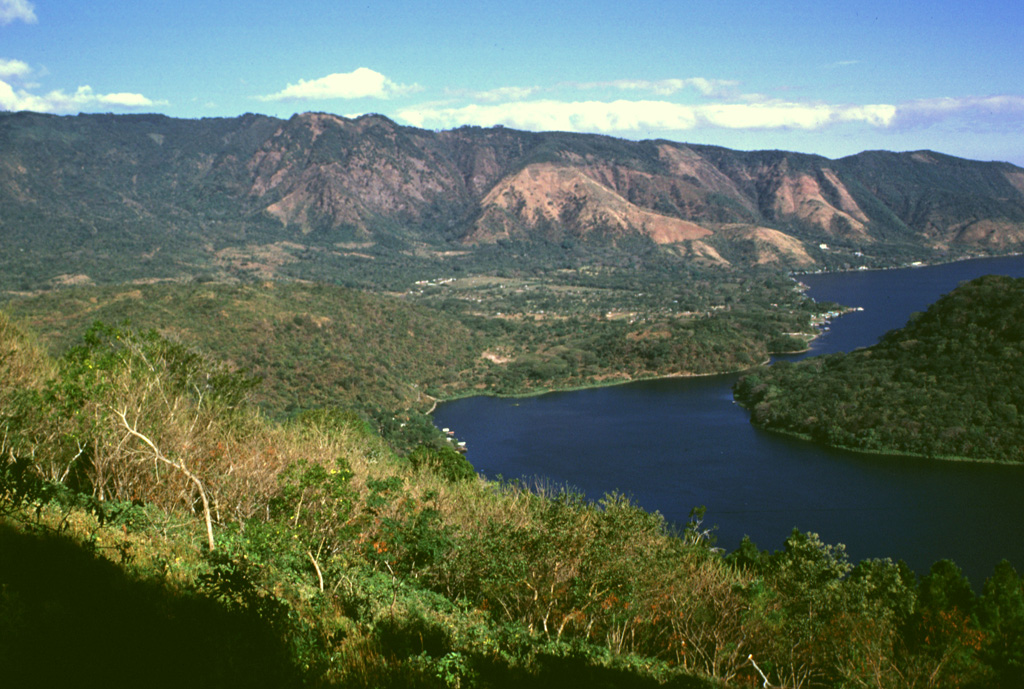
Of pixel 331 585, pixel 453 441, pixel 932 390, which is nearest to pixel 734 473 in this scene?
pixel 932 390

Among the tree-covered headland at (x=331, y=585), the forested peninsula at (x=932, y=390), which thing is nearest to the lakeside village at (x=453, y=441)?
the forested peninsula at (x=932, y=390)

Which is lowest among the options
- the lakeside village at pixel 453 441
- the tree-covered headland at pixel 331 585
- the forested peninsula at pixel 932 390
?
the lakeside village at pixel 453 441

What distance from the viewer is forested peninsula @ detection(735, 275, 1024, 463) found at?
54469 millimetres

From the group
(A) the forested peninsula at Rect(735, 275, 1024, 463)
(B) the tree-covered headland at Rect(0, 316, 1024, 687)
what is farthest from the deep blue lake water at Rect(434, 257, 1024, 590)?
(B) the tree-covered headland at Rect(0, 316, 1024, 687)

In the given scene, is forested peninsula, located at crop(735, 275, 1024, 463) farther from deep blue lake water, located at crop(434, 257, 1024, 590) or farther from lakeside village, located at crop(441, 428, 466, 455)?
lakeside village, located at crop(441, 428, 466, 455)

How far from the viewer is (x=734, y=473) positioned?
54281 mm

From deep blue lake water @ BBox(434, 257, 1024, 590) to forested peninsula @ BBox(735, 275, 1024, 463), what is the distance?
73.0 inches

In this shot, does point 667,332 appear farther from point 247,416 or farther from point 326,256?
point 326,256

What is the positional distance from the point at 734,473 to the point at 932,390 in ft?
61.4

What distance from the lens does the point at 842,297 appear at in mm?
142500

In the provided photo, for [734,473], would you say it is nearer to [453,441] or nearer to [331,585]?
[453,441]

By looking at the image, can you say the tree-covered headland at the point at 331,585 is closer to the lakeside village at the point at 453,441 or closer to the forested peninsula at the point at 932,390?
the forested peninsula at the point at 932,390

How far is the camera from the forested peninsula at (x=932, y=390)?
179 ft

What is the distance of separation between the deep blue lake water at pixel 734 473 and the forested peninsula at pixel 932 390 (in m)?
1.85
